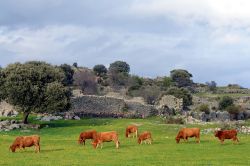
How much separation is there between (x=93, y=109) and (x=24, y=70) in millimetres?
29477

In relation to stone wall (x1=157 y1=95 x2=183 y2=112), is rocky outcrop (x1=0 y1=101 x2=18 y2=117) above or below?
below

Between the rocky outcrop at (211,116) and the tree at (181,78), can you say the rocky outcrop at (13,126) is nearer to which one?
the rocky outcrop at (211,116)

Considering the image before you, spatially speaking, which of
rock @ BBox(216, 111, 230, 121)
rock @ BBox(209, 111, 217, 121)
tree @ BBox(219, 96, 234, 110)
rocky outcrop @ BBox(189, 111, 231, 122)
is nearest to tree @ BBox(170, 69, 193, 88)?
tree @ BBox(219, 96, 234, 110)

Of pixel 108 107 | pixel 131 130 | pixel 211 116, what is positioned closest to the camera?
pixel 131 130

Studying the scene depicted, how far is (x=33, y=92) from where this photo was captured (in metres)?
72.3

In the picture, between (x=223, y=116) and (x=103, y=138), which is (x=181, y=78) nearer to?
(x=223, y=116)

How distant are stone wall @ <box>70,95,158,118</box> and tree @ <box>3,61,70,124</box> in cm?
2468

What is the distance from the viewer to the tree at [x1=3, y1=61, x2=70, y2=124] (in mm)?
72250

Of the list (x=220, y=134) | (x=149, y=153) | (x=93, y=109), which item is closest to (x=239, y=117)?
(x=93, y=109)

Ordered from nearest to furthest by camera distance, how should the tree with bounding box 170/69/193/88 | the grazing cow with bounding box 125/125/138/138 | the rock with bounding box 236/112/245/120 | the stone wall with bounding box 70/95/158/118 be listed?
the grazing cow with bounding box 125/125/138/138 < the stone wall with bounding box 70/95/158/118 < the rock with bounding box 236/112/245/120 < the tree with bounding box 170/69/193/88

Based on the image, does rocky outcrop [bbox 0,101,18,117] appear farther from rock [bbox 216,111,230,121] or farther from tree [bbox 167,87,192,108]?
tree [bbox 167,87,192,108]

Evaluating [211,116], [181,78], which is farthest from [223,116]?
[181,78]

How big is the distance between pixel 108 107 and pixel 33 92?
32.0 m

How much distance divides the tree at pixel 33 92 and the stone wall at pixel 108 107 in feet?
81.0
